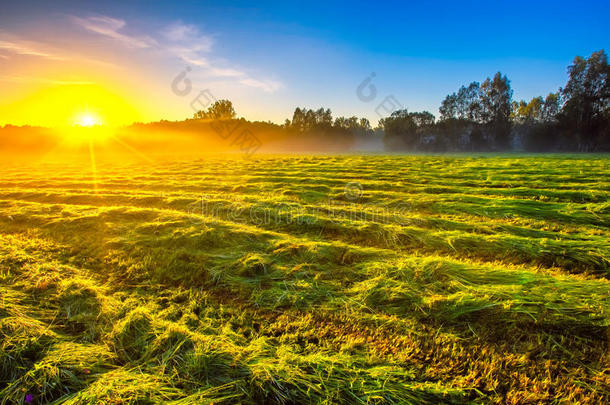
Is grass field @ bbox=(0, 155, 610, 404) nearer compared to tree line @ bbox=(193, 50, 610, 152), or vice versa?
grass field @ bbox=(0, 155, 610, 404)

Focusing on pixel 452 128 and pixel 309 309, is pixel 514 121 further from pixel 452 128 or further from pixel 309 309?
pixel 309 309

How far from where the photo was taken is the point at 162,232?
4676 mm

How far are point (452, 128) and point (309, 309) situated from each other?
178ft

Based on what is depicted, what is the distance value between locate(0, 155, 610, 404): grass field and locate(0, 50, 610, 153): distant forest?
46280 mm

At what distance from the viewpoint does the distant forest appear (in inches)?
1480

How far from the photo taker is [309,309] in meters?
2.55

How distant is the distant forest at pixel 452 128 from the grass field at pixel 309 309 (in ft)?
152

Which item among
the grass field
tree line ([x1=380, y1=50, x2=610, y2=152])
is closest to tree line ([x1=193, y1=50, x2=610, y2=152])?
tree line ([x1=380, y1=50, x2=610, y2=152])

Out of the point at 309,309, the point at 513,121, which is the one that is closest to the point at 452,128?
the point at 513,121

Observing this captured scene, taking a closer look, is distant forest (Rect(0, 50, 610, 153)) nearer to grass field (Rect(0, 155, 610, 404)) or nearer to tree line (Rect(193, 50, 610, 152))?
tree line (Rect(193, 50, 610, 152))

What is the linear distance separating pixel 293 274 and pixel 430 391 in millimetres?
1881

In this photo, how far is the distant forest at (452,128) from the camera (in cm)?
3759

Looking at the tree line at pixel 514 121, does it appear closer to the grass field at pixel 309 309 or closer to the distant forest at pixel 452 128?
the distant forest at pixel 452 128

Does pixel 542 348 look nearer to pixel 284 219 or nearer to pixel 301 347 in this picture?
pixel 301 347
